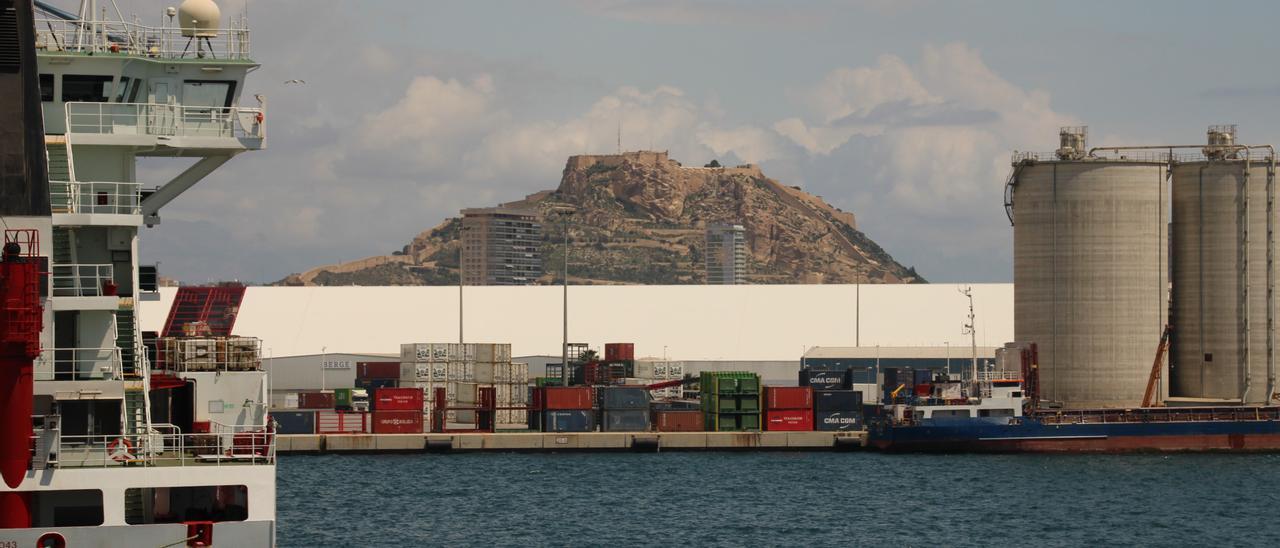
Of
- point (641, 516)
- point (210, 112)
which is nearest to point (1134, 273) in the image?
point (641, 516)

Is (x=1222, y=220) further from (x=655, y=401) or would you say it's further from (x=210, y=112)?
(x=210, y=112)

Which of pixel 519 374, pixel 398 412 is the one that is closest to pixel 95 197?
pixel 398 412

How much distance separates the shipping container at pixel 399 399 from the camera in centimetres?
9238

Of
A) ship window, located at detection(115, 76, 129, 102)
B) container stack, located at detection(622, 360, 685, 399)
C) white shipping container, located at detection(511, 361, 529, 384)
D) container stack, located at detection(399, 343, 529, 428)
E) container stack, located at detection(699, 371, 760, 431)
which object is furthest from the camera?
container stack, located at detection(622, 360, 685, 399)

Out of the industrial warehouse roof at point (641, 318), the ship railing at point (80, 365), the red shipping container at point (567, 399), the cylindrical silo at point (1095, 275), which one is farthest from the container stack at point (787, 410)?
the ship railing at point (80, 365)

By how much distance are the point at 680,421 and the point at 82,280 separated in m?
66.5

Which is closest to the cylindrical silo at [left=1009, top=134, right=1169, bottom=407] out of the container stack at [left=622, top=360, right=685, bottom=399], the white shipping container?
the container stack at [left=622, top=360, right=685, bottom=399]

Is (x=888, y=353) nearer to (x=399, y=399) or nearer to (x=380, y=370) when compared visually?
(x=380, y=370)

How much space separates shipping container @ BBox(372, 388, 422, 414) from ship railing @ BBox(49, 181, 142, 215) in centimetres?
6033

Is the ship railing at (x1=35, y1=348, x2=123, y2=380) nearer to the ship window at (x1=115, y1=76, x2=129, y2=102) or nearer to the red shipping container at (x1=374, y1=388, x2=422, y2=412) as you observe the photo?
the ship window at (x1=115, y1=76, x2=129, y2=102)

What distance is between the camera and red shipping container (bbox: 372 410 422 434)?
92.4 metres

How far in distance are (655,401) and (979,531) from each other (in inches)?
2097

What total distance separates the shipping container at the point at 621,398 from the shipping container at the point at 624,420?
231 mm

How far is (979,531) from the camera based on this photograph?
56000mm
